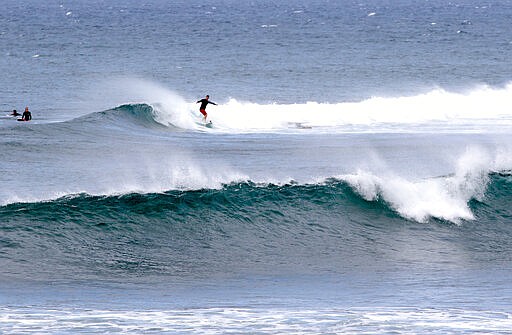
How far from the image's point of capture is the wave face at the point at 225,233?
61.2 feet

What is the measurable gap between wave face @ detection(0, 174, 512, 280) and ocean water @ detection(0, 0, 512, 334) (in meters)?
0.05

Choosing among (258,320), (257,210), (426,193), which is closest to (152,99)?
(257,210)

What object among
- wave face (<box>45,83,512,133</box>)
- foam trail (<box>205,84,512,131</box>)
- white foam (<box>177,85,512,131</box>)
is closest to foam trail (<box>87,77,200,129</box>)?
wave face (<box>45,83,512,133</box>)

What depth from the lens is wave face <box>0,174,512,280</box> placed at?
61.2 feet

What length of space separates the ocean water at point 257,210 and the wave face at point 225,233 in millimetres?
50

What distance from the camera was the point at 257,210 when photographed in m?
22.2

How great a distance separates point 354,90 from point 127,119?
66.6ft

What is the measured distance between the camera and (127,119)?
40000mm

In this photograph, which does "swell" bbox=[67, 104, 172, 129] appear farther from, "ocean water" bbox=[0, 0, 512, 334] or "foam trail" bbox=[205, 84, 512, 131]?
"foam trail" bbox=[205, 84, 512, 131]

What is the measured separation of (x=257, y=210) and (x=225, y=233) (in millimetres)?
1414

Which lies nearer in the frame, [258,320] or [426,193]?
[258,320]

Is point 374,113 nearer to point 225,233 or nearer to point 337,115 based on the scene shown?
point 337,115

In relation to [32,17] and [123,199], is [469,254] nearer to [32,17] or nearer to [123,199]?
[123,199]

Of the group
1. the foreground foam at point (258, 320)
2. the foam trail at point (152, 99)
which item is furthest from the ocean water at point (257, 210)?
the foam trail at point (152, 99)
